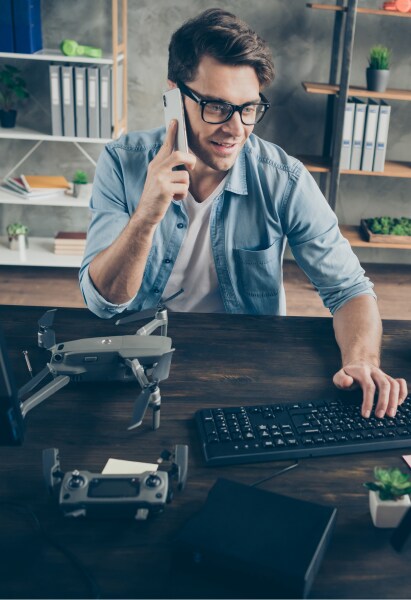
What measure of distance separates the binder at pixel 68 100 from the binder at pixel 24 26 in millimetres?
182

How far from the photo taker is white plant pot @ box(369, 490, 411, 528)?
0.89 m

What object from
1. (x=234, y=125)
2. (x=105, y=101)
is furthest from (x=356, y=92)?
(x=234, y=125)

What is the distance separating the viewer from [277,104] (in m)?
3.71

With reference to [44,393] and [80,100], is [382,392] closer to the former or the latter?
[44,393]

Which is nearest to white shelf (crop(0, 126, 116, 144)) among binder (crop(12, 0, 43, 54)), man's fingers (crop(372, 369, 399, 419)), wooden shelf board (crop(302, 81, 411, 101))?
binder (crop(12, 0, 43, 54))

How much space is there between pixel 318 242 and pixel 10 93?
2.46m

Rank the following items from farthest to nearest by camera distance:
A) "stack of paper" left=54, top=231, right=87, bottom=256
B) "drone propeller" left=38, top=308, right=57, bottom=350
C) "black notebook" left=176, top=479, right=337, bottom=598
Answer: "stack of paper" left=54, top=231, right=87, bottom=256
"drone propeller" left=38, top=308, right=57, bottom=350
"black notebook" left=176, top=479, right=337, bottom=598

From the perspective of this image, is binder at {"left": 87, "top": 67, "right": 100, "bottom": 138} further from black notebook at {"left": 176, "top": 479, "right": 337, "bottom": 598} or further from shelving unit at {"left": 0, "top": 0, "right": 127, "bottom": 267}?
black notebook at {"left": 176, "top": 479, "right": 337, "bottom": 598}

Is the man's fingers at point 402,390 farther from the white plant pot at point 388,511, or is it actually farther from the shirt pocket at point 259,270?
the shirt pocket at point 259,270

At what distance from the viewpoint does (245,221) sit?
1.74 metres

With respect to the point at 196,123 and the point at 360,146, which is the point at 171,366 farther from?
the point at 360,146

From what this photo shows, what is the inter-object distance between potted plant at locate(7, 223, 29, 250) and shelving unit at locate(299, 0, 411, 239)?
155 cm

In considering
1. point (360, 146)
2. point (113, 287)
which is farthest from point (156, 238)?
point (360, 146)

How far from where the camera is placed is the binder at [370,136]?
344 centimetres
